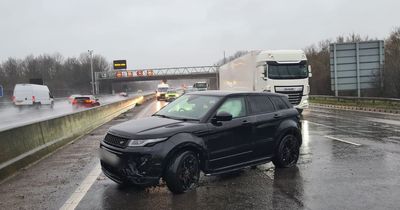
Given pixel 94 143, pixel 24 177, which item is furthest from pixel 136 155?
pixel 94 143

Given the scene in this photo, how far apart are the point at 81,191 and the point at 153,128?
1.61 metres

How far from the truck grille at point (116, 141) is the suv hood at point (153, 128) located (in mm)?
64

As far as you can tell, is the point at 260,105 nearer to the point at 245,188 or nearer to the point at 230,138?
the point at 230,138

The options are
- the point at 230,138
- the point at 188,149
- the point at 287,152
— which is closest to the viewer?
the point at 188,149

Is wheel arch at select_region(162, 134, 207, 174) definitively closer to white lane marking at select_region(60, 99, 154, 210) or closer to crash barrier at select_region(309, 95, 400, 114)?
white lane marking at select_region(60, 99, 154, 210)

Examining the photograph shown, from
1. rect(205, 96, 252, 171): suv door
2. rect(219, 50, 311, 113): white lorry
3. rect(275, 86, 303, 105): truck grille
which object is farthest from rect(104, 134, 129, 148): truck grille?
rect(275, 86, 303, 105): truck grille

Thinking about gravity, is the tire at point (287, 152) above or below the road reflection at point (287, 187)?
above

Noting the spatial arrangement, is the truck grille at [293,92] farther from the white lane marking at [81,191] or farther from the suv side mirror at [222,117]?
the suv side mirror at [222,117]

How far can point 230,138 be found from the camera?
698cm

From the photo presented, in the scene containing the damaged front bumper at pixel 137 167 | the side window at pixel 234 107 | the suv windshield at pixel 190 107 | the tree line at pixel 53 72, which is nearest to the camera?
the damaged front bumper at pixel 137 167

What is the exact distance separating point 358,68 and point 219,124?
86.8 ft

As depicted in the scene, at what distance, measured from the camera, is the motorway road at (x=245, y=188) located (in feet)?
18.6

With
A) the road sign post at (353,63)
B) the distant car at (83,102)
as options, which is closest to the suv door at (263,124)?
the road sign post at (353,63)

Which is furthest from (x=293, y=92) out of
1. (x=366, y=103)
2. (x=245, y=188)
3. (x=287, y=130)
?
(x=245, y=188)
